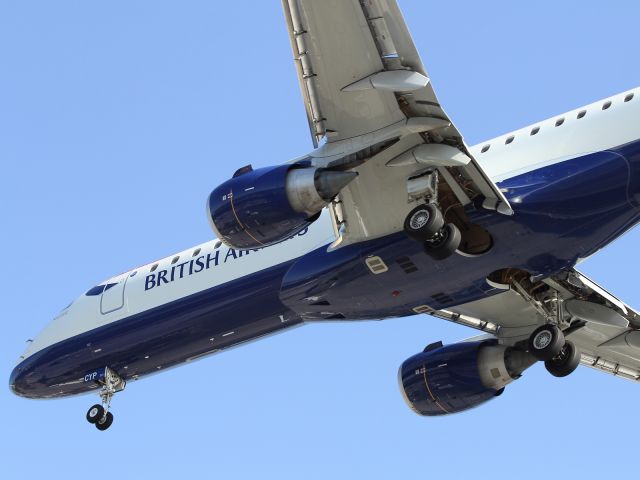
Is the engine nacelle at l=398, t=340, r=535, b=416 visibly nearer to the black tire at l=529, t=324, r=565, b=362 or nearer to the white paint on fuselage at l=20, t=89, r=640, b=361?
the black tire at l=529, t=324, r=565, b=362

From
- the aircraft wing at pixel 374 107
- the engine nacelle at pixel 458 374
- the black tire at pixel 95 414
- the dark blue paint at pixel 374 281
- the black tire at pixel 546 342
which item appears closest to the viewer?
the aircraft wing at pixel 374 107

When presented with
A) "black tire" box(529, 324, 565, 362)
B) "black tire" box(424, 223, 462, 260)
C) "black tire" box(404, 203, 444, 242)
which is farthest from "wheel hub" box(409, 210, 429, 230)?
"black tire" box(529, 324, 565, 362)

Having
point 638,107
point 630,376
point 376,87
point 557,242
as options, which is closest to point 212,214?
point 376,87

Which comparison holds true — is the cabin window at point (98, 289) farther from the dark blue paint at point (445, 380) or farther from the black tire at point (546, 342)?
the black tire at point (546, 342)

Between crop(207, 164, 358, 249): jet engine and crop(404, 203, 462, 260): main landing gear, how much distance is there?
4.58 ft

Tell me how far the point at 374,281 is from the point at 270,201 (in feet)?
10.4

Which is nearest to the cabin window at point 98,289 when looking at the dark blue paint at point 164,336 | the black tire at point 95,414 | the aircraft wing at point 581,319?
the dark blue paint at point 164,336

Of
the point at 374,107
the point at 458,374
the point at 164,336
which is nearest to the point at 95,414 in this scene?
the point at 164,336

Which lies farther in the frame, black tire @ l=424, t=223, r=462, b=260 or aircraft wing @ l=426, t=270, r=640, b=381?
aircraft wing @ l=426, t=270, r=640, b=381

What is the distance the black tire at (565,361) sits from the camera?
27.3m

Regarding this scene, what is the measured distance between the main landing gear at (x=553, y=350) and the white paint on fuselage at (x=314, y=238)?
3748mm

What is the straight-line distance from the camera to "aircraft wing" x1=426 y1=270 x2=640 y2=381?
27969 mm

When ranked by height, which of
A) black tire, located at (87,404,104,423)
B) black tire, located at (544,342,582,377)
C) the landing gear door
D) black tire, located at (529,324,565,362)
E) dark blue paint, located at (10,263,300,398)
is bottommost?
black tire, located at (544,342,582,377)

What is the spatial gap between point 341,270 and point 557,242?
4.32 meters
